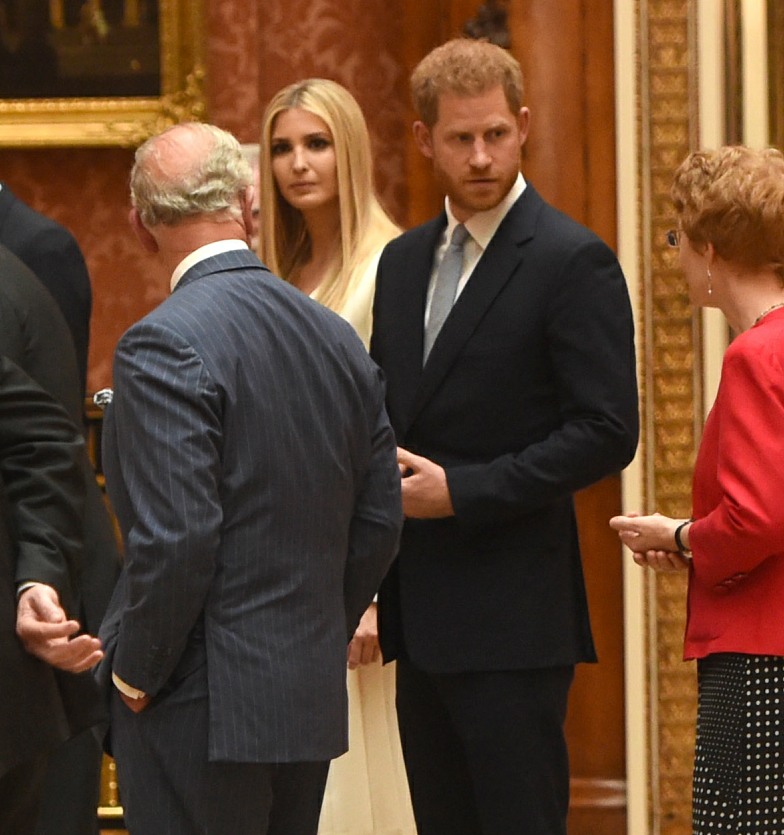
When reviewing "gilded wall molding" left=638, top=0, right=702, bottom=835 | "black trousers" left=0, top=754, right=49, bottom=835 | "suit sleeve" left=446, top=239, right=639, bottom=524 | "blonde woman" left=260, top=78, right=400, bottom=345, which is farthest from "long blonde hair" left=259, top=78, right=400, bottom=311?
"black trousers" left=0, top=754, right=49, bottom=835

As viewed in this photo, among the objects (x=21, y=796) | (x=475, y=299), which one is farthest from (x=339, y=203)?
(x=21, y=796)

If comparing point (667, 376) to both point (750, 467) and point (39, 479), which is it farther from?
point (39, 479)

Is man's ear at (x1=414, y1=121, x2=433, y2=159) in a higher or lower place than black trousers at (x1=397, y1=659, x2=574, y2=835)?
higher

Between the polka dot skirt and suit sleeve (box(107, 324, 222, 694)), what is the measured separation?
0.89 m

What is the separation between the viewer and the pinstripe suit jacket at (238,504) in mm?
2197

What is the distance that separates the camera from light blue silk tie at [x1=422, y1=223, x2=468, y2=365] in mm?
3076

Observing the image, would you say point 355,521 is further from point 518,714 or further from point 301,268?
point 301,268

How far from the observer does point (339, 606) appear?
239 cm

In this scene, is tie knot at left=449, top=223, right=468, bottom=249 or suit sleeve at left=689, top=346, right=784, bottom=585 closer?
suit sleeve at left=689, top=346, right=784, bottom=585

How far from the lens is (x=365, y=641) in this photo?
10.9 ft

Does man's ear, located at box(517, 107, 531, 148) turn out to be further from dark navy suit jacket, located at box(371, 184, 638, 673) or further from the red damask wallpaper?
the red damask wallpaper

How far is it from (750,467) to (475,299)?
2.25 feet

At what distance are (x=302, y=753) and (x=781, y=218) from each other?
119 cm

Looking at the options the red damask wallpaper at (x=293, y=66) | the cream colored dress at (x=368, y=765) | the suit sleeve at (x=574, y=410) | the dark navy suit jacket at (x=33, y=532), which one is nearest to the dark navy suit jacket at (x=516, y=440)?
the suit sleeve at (x=574, y=410)
